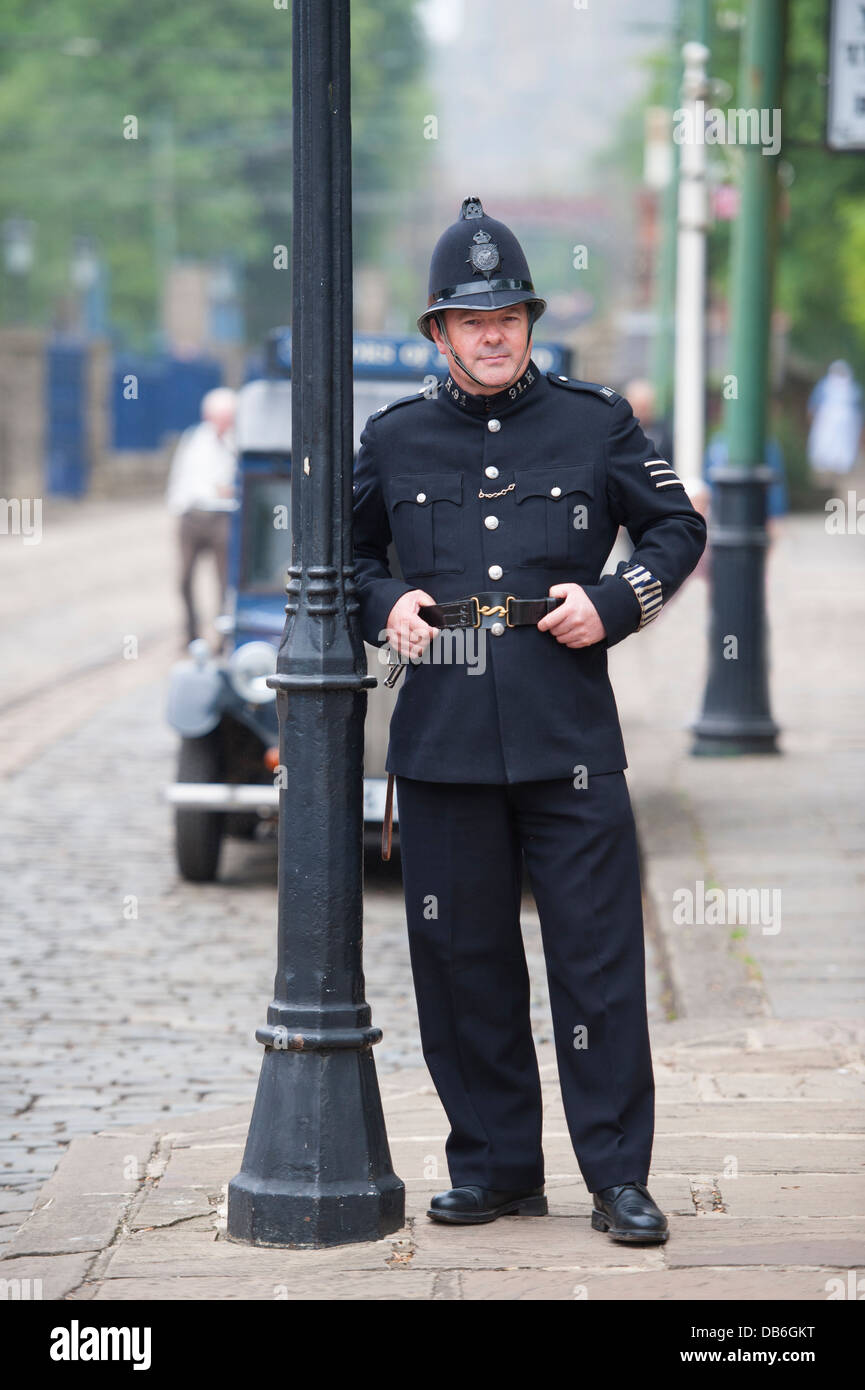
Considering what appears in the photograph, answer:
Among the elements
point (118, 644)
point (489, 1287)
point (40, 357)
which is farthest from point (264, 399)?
point (40, 357)

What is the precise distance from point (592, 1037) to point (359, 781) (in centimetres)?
67

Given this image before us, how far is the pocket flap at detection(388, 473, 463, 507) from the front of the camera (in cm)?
414

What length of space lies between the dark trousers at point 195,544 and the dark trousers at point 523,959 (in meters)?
11.4

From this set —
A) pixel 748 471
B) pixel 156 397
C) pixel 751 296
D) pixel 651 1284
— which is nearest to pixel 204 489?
pixel 751 296

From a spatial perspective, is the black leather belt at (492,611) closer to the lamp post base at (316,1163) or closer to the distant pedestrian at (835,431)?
the lamp post base at (316,1163)

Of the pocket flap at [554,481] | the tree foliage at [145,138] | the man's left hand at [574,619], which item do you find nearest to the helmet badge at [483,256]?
the pocket flap at [554,481]

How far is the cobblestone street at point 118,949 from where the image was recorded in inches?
227

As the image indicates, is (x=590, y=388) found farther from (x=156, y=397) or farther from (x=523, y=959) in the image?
(x=156, y=397)

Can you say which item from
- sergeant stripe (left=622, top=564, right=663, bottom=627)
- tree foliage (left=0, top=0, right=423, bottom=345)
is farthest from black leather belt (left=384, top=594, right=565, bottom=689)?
tree foliage (left=0, top=0, right=423, bottom=345)

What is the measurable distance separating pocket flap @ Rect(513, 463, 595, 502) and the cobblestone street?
1905 millimetres

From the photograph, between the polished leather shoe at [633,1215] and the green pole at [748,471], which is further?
the green pole at [748,471]

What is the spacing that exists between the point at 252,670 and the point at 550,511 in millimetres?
4518

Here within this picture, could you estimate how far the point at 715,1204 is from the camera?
4.35 meters
